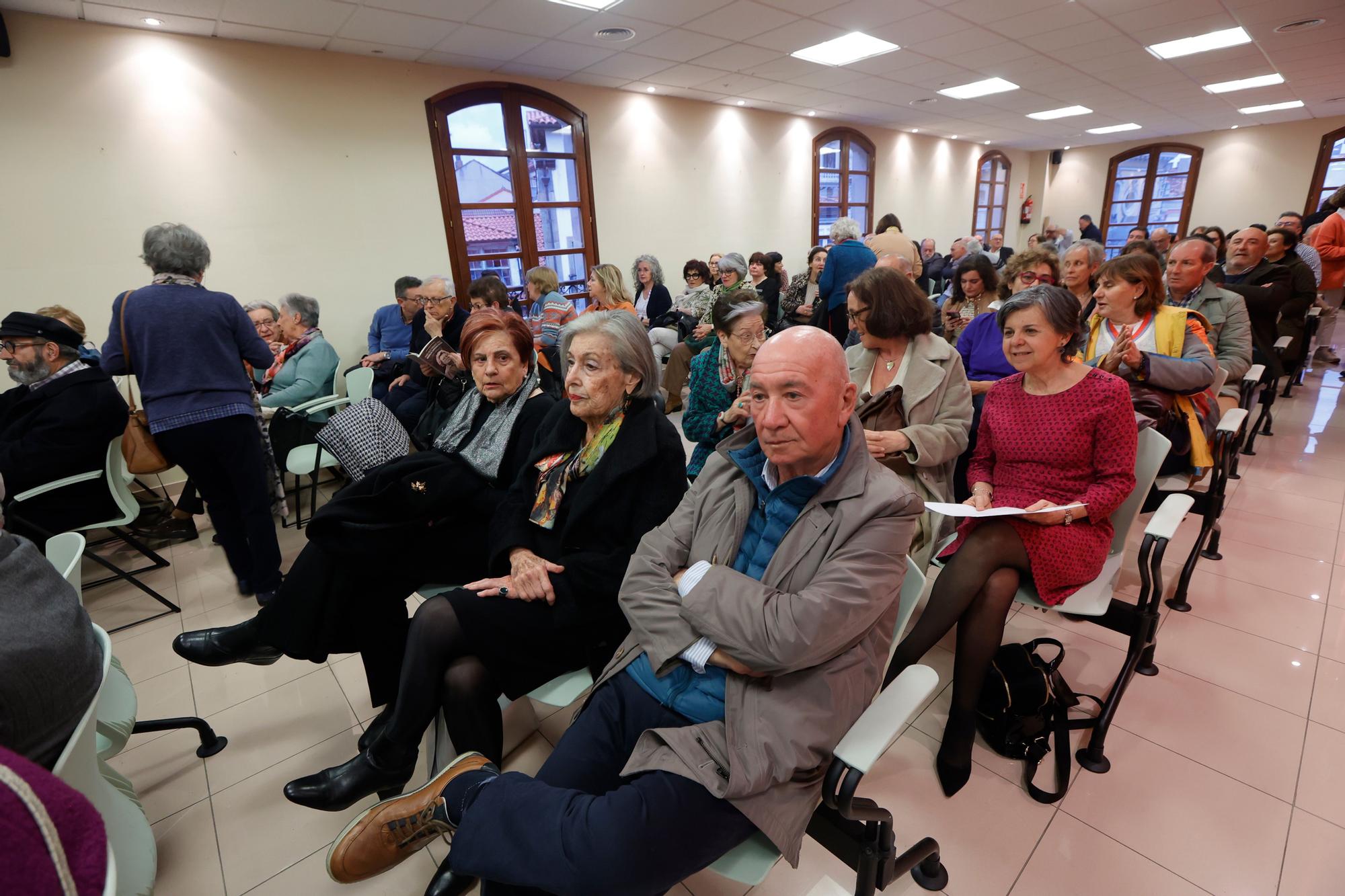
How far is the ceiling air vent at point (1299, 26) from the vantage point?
17.4 ft

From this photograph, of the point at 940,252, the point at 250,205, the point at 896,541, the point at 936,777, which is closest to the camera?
the point at 896,541

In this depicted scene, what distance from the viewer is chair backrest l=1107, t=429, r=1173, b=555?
192cm

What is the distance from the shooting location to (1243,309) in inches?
117

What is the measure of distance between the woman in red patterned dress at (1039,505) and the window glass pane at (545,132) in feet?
17.6

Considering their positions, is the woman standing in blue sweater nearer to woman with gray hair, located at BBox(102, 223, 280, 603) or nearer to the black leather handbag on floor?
the black leather handbag on floor

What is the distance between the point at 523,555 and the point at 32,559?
964 mm

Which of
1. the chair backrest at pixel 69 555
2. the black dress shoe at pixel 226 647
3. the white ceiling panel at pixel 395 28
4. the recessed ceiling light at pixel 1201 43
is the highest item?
the recessed ceiling light at pixel 1201 43

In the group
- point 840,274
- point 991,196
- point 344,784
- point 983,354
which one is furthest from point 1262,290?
point 991,196

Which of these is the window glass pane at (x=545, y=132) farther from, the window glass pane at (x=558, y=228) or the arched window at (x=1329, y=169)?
the arched window at (x=1329, y=169)

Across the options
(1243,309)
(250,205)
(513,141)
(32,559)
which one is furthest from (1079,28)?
(32,559)

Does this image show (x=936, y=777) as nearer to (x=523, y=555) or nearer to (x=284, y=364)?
(x=523, y=555)

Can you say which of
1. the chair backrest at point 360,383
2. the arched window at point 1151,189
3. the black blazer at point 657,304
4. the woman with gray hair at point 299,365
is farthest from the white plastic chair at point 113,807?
the arched window at point 1151,189

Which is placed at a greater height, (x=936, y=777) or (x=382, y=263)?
(x=382, y=263)

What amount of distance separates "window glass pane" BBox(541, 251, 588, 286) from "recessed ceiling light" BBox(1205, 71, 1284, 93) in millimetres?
7975
